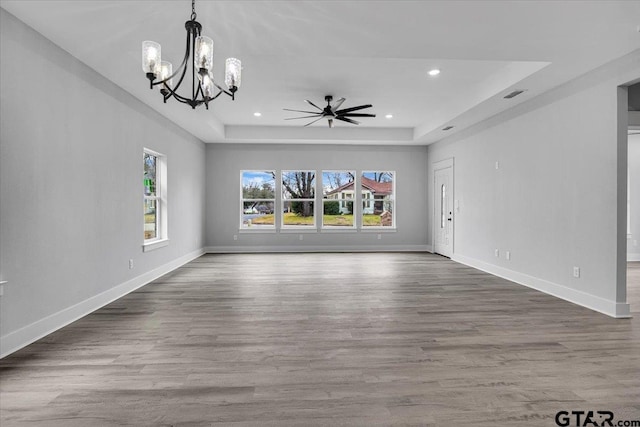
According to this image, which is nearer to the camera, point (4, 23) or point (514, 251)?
point (4, 23)

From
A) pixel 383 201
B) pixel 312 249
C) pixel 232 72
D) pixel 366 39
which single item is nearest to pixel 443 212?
pixel 383 201

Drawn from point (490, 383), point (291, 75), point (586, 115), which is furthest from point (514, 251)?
point (291, 75)

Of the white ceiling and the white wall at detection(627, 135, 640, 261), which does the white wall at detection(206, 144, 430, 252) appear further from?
the white wall at detection(627, 135, 640, 261)

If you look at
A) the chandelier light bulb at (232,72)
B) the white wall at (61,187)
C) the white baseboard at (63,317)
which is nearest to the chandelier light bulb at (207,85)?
the chandelier light bulb at (232,72)

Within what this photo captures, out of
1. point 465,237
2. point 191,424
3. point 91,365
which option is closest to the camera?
point 191,424

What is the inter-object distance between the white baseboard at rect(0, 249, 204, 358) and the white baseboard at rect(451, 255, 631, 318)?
219 inches

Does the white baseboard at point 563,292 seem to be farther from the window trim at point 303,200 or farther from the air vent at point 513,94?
the window trim at point 303,200

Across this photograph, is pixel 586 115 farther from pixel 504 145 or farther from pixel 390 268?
pixel 390 268

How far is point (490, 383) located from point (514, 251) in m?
3.80

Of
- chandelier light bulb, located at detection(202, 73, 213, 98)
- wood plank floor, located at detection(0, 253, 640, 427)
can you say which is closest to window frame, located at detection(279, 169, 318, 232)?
wood plank floor, located at detection(0, 253, 640, 427)

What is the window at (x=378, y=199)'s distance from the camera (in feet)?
31.1

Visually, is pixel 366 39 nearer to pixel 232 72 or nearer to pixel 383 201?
pixel 232 72

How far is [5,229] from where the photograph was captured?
2.80m

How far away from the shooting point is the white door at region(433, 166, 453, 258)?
8023 millimetres
